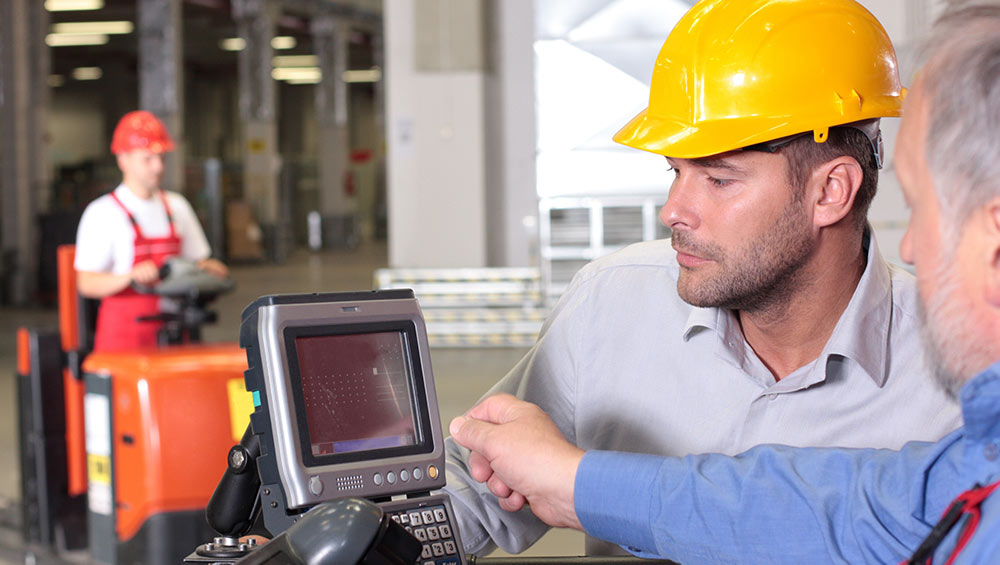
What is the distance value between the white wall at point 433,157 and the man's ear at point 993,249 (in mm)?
9751

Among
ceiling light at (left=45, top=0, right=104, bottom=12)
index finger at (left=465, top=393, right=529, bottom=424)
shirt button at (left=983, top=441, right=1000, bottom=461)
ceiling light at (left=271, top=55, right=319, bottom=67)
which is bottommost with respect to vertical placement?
index finger at (left=465, top=393, right=529, bottom=424)

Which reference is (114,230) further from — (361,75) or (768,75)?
(361,75)

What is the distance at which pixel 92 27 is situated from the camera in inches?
872

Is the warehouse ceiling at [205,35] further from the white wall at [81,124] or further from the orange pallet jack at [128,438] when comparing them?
the orange pallet jack at [128,438]

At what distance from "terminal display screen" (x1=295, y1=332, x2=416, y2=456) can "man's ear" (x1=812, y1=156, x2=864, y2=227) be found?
27.4 inches

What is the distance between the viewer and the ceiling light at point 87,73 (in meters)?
28.0

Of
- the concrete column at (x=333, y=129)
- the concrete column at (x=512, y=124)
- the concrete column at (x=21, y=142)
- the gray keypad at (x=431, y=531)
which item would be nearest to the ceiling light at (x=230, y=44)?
the concrete column at (x=333, y=129)

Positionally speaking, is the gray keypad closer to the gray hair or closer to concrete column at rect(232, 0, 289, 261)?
the gray hair

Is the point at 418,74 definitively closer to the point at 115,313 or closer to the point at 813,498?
the point at 115,313

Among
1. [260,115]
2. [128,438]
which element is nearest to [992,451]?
[128,438]

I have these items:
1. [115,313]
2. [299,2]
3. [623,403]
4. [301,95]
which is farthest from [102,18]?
[623,403]

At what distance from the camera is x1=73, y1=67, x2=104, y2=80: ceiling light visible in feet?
91.8

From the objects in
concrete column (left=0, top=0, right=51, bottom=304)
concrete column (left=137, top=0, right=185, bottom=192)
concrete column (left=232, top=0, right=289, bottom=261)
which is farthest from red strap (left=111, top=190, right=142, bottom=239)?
concrete column (left=232, top=0, right=289, bottom=261)

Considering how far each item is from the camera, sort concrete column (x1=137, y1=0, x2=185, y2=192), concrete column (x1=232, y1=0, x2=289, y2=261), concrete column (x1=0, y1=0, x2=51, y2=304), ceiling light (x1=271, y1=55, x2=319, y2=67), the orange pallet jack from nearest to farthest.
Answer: the orange pallet jack → concrete column (x1=0, y1=0, x2=51, y2=304) → concrete column (x1=137, y1=0, x2=185, y2=192) → concrete column (x1=232, y1=0, x2=289, y2=261) → ceiling light (x1=271, y1=55, x2=319, y2=67)
